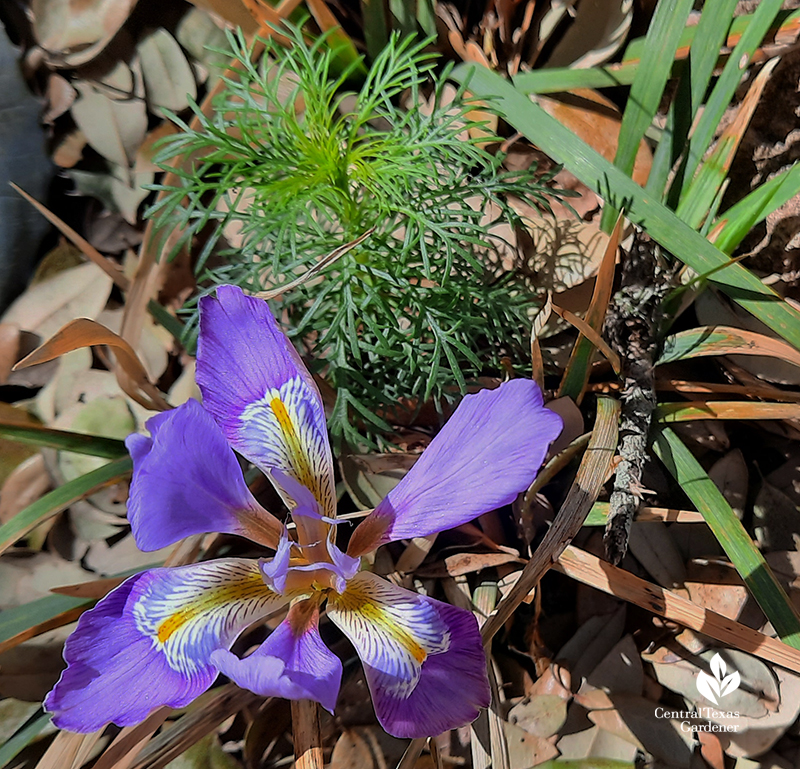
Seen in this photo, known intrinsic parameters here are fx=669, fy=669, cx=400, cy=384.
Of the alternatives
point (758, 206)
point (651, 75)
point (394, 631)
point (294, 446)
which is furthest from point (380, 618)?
point (651, 75)

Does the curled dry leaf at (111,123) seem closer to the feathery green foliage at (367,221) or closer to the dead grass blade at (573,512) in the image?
the feathery green foliage at (367,221)

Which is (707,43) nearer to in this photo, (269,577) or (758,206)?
(758,206)

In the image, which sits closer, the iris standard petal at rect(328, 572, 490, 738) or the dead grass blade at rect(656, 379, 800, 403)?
the iris standard petal at rect(328, 572, 490, 738)

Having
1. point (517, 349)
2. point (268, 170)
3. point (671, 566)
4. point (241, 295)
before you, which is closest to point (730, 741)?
point (671, 566)

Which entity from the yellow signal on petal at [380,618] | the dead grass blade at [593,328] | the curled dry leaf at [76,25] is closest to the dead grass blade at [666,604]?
the dead grass blade at [593,328]

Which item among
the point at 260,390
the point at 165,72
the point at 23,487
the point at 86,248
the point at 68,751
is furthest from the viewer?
the point at 165,72

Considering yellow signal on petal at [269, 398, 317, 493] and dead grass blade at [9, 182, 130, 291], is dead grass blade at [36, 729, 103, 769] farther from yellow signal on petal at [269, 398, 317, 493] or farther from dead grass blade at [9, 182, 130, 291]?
dead grass blade at [9, 182, 130, 291]

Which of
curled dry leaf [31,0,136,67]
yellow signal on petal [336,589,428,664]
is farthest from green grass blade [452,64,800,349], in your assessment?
curled dry leaf [31,0,136,67]
